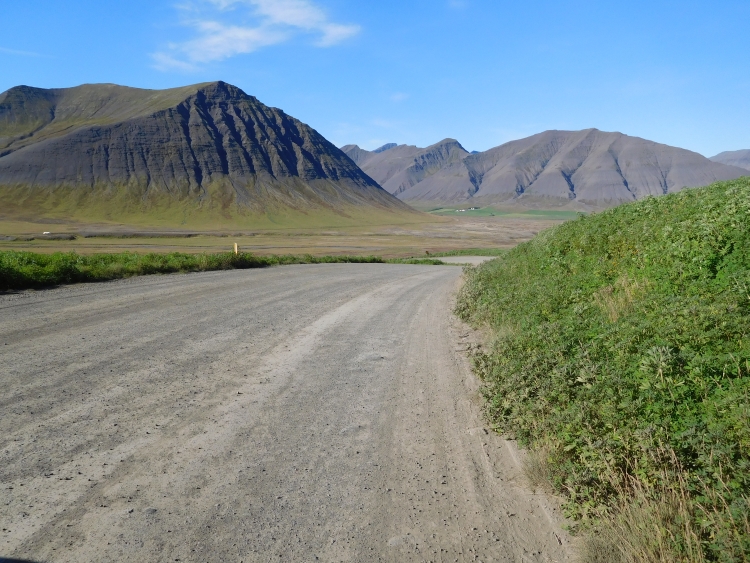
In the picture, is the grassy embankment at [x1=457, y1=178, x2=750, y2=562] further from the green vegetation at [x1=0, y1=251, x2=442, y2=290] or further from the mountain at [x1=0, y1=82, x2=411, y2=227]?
the mountain at [x1=0, y1=82, x2=411, y2=227]

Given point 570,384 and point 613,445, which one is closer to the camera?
point 613,445

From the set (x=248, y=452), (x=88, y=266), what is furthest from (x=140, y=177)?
(x=248, y=452)

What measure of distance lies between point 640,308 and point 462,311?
679 cm

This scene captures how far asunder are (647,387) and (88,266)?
745 inches

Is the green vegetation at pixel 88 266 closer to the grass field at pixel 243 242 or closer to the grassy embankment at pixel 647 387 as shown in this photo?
the grassy embankment at pixel 647 387

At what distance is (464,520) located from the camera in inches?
170

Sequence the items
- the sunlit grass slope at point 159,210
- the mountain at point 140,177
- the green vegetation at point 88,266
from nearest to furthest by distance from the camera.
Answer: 1. the green vegetation at point 88,266
2. the sunlit grass slope at point 159,210
3. the mountain at point 140,177

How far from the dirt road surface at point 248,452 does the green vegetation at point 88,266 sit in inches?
229

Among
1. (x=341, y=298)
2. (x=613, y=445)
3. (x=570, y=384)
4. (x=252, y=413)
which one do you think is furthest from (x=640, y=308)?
(x=341, y=298)

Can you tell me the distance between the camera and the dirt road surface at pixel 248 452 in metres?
3.97

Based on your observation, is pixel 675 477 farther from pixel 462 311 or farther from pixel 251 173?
pixel 251 173

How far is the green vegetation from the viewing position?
15690 millimetres

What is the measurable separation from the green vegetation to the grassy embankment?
13.2 m

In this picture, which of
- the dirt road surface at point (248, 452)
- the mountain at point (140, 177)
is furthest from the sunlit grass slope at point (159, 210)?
the dirt road surface at point (248, 452)
